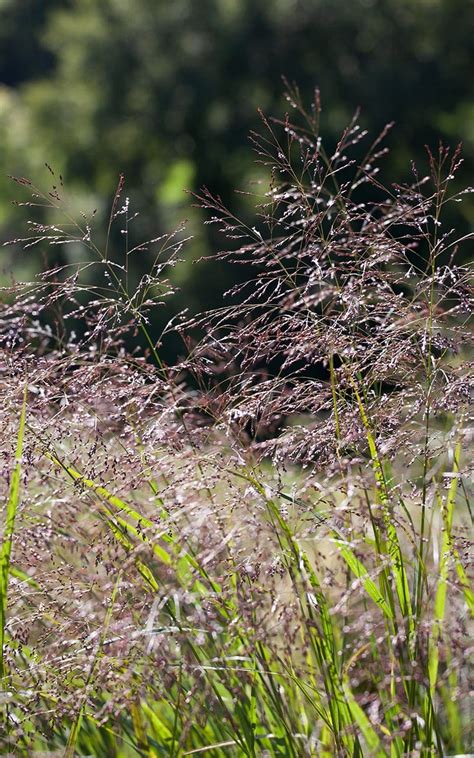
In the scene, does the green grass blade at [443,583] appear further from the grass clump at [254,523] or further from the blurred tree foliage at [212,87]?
the blurred tree foliage at [212,87]

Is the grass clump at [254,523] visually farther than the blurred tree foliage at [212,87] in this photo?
No

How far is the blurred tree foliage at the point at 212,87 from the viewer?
9.71 m

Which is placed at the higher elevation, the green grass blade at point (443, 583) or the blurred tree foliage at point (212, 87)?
the green grass blade at point (443, 583)

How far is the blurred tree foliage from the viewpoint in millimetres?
9711

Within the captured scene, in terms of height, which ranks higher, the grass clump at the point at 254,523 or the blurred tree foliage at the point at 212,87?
the grass clump at the point at 254,523

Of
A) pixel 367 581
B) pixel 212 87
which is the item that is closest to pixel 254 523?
pixel 367 581

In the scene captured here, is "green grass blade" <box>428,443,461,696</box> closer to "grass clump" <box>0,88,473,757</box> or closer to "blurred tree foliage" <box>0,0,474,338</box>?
"grass clump" <box>0,88,473,757</box>

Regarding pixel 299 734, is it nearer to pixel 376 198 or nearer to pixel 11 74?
pixel 376 198

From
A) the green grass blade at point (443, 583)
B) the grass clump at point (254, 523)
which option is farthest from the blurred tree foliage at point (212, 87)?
the green grass blade at point (443, 583)

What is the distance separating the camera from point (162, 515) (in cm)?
161

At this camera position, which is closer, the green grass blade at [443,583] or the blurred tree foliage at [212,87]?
the green grass blade at [443,583]

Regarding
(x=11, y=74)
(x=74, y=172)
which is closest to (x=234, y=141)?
(x=74, y=172)

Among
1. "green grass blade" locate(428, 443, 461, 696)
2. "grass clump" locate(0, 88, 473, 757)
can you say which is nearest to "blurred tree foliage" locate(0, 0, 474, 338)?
"grass clump" locate(0, 88, 473, 757)

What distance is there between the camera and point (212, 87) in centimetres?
1032
